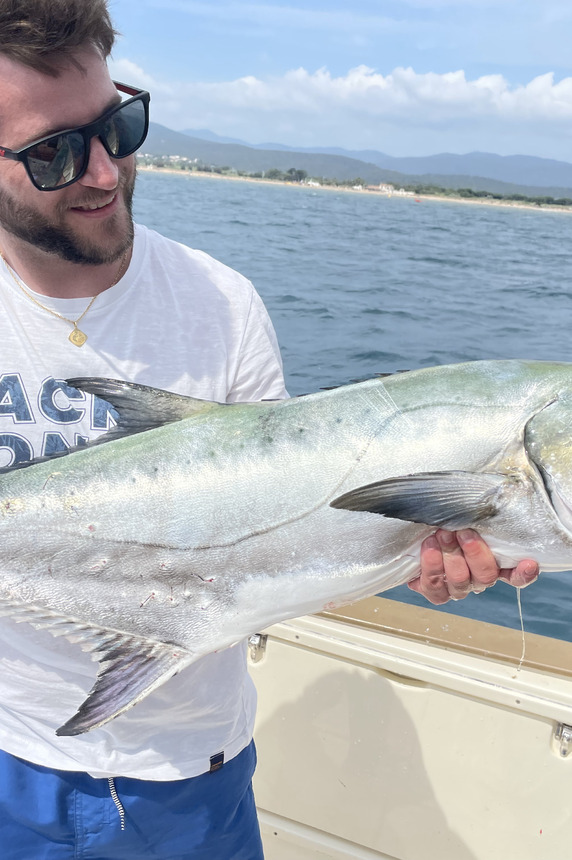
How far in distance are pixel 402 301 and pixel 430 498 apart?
52.9ft

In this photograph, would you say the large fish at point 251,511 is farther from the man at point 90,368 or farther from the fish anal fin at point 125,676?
the man at point 90,368

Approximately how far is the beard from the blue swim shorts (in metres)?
1.28

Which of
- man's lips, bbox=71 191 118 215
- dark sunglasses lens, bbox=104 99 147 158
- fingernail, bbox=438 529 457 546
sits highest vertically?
dark sunglasses lens, bbox=104 99 147 158

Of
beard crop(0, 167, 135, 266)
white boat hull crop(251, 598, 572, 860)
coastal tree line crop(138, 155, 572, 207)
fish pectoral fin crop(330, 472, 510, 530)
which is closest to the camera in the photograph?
fish pectoral fin crop(330, 472, 510, 530)

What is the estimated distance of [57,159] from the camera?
5.97 ft

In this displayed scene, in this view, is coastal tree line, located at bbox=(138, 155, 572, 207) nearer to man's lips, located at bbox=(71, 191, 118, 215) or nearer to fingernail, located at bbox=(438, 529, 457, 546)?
man's lips, located at bbox=(71, 191, 118, 215)

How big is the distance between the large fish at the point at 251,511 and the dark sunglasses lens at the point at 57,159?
51 centimetres

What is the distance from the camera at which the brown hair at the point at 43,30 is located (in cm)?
174

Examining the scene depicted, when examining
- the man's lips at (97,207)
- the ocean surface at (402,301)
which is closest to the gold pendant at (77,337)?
the man's lips at (97,207)

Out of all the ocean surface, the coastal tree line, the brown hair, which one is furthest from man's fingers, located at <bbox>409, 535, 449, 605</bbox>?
the coastal tree line

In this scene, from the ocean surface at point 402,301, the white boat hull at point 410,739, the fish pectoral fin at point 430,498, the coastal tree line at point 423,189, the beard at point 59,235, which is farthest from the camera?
the coastal tree line at point 423,189

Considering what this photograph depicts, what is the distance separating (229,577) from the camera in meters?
1.75

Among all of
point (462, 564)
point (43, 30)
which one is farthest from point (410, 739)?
point (43, 30)

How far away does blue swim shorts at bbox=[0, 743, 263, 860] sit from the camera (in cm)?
192
